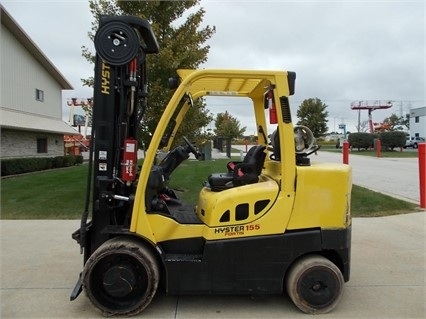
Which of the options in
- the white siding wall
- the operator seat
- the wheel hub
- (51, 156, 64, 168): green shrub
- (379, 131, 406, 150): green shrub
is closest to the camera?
the wheel hub

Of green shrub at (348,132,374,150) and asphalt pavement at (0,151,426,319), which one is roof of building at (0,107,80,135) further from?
green shrub at (348,132,374,150)

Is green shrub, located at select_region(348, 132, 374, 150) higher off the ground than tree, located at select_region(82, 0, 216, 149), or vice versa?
tree, located at select_region(82, 0, 216, 149)

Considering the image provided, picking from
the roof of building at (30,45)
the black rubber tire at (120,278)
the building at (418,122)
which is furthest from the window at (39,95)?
the building at (418,122)

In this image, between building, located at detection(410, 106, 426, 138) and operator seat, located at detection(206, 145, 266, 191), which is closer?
operator seat, located at detection(206, 145, 266, 191)

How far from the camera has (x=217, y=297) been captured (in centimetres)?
453

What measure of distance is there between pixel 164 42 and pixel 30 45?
1543 cm

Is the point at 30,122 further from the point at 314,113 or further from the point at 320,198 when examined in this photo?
the point at 314,113

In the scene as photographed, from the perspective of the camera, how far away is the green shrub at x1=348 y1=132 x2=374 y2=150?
47969 millimetres

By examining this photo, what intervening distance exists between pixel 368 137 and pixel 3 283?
47.6m

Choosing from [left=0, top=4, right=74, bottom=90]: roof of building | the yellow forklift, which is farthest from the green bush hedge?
the yellow forklift

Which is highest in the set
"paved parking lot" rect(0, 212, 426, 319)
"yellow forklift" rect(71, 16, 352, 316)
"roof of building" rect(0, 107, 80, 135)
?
"roof of building" rect(0, 107, 80, 135)

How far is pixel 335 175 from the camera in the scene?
13.6ft

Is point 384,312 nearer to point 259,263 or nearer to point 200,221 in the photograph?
point 259,263

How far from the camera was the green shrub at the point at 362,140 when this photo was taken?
47969 millimetres
